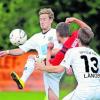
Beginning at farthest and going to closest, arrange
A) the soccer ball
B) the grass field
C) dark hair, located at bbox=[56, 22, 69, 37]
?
the grass field → the soccer ball → dark hair, located at bbox=[56, 22, 69, 37]

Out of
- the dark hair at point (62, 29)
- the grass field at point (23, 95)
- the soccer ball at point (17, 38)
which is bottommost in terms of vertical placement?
the grass field at point (23, 95)

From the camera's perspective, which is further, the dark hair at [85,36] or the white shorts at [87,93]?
the dark hair at [85,36]

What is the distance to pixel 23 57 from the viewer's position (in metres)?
21.6

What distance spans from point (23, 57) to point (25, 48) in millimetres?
8934

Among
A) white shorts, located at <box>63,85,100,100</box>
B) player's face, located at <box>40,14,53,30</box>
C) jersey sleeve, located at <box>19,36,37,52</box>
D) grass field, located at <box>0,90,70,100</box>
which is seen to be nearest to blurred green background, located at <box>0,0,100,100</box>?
grass field, located at <box>0,90,70,100</box>

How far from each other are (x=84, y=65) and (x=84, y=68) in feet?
0.14

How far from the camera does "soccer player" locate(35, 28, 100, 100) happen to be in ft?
31.2

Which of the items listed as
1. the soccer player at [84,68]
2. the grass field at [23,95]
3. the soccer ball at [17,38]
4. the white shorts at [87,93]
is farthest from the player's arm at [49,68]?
the grass field at [23,95]

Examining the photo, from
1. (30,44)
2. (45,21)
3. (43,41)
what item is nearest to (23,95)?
(30,44)

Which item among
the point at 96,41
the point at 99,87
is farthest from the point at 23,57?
the point at 99,87

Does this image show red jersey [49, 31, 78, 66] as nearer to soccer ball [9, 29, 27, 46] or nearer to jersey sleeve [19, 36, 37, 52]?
jersey sleeve [19, 36, 37, 52]

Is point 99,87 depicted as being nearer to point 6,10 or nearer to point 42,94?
point 42,94

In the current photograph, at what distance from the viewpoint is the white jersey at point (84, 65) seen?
9.55m

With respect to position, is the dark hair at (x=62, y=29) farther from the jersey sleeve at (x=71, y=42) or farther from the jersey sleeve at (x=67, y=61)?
the jersey sleeve at (x=67, y=61)
